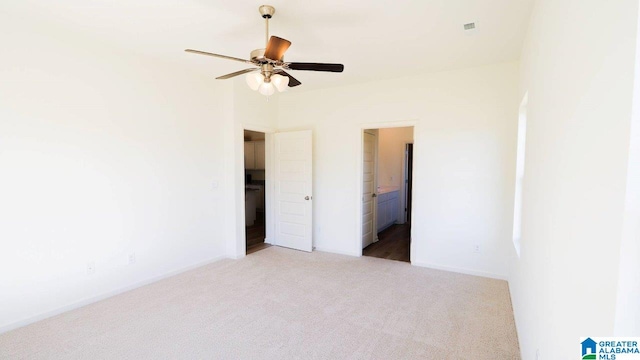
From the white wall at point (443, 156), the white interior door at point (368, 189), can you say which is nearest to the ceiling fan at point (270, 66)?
the white wall at point (443, 156)

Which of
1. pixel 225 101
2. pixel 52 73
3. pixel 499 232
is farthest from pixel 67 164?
pixel 499 232

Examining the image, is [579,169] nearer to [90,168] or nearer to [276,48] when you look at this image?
[276,48]

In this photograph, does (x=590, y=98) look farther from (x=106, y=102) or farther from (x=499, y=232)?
(x=106, y=102)

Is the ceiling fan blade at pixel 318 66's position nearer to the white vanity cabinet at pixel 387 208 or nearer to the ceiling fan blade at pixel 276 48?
the ceiling fan blade at pixel 276 48

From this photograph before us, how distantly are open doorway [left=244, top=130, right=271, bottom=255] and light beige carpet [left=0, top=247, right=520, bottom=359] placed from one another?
3.15 meters

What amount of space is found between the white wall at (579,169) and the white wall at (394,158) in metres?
5.29

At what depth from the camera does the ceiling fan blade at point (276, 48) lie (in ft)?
6.86

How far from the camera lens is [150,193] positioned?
3678 mm

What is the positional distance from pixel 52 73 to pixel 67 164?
34.8 inches

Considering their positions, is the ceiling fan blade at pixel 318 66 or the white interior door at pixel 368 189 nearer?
the ceiling fan blade at pixel 318 66

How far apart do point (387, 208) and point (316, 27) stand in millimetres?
4593

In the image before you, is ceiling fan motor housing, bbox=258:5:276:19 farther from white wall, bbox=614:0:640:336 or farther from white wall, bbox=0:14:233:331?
white wall, bbox=614:0:640:336

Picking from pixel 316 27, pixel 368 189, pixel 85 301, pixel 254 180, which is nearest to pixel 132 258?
pixel 85 301

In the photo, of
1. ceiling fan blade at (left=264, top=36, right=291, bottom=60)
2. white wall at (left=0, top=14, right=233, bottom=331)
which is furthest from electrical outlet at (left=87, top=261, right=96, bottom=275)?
ceiling fan blade at (left=264, top=36, right=291, bottom=60)
